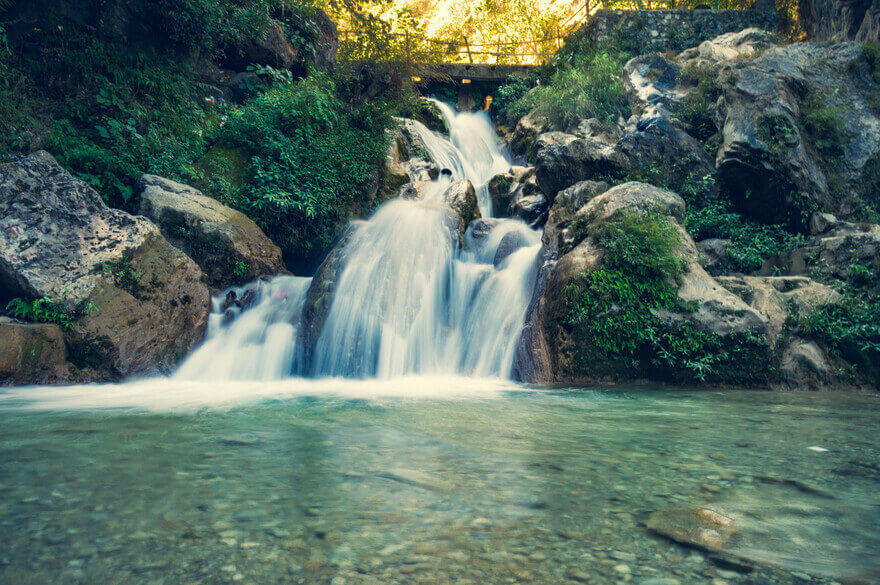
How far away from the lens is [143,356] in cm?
718

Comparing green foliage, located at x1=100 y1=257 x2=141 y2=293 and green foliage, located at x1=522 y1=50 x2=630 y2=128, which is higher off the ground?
green foliage, located at x1=522 y1=50 x2=630 y2=128

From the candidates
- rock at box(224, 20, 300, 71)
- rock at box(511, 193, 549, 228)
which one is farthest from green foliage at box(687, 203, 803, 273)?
rock at box(224, 20, 300, 71)

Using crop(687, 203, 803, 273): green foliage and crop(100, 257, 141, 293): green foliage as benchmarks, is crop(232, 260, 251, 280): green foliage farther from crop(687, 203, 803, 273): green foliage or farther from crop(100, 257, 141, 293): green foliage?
crop(687, 203, 803, 273): green foliage

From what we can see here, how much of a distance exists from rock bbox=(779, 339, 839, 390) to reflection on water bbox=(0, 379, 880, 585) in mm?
2484

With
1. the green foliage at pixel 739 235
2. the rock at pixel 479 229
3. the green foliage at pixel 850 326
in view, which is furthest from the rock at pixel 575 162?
the green foliage at pixel 850 326

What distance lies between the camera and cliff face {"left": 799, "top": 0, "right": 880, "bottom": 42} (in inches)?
450

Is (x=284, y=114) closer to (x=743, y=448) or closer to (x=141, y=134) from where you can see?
(x=141, y=134)

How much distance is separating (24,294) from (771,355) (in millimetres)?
9918

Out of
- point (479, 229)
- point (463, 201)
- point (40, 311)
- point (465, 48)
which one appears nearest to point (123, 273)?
point (40, 311)

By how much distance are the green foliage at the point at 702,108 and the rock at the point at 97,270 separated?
1029 cm

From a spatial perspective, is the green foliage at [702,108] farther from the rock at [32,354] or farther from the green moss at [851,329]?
the rock at [32,354]

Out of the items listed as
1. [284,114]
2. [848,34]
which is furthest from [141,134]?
→ [848,34]

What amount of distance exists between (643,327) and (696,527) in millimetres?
5362

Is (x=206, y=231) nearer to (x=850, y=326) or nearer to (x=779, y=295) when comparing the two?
(x=779, y=295)
